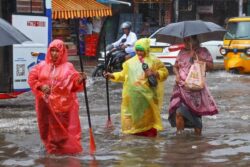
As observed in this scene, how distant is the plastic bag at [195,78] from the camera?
28.8 ft

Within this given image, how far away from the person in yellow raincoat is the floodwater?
201 millimetres

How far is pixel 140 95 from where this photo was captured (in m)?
8.85

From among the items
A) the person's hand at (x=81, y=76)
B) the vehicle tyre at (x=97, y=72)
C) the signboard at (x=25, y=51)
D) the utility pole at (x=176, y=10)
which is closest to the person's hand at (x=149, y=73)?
the person's hand at (x=81, y=76)

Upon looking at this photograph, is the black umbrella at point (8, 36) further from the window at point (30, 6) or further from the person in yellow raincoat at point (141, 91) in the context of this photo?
the window at point (30, 6)

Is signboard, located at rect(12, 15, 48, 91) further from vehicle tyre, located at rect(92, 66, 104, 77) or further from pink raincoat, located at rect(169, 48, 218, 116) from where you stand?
vehicle tyre, located at rect(92, 66, 104, 77)

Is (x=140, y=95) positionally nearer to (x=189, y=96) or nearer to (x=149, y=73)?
(x=149, y=73)

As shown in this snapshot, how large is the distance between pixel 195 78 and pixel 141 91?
76 centimetres

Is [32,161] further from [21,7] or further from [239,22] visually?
[239,22]

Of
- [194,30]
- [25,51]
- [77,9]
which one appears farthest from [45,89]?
[77,9]

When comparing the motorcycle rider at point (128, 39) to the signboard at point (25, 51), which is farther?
the motorcycle rider at point (128, 39)

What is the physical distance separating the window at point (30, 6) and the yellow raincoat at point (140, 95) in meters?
4.52

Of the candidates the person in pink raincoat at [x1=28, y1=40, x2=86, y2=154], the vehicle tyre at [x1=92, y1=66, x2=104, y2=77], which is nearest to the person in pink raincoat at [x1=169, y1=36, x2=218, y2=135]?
the person in pink raincoat at [x1=28, y1=40, x2=86, y2=154]

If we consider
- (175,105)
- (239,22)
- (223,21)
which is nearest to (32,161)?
(175,105)

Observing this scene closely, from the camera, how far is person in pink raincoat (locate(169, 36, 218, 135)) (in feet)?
29.2
